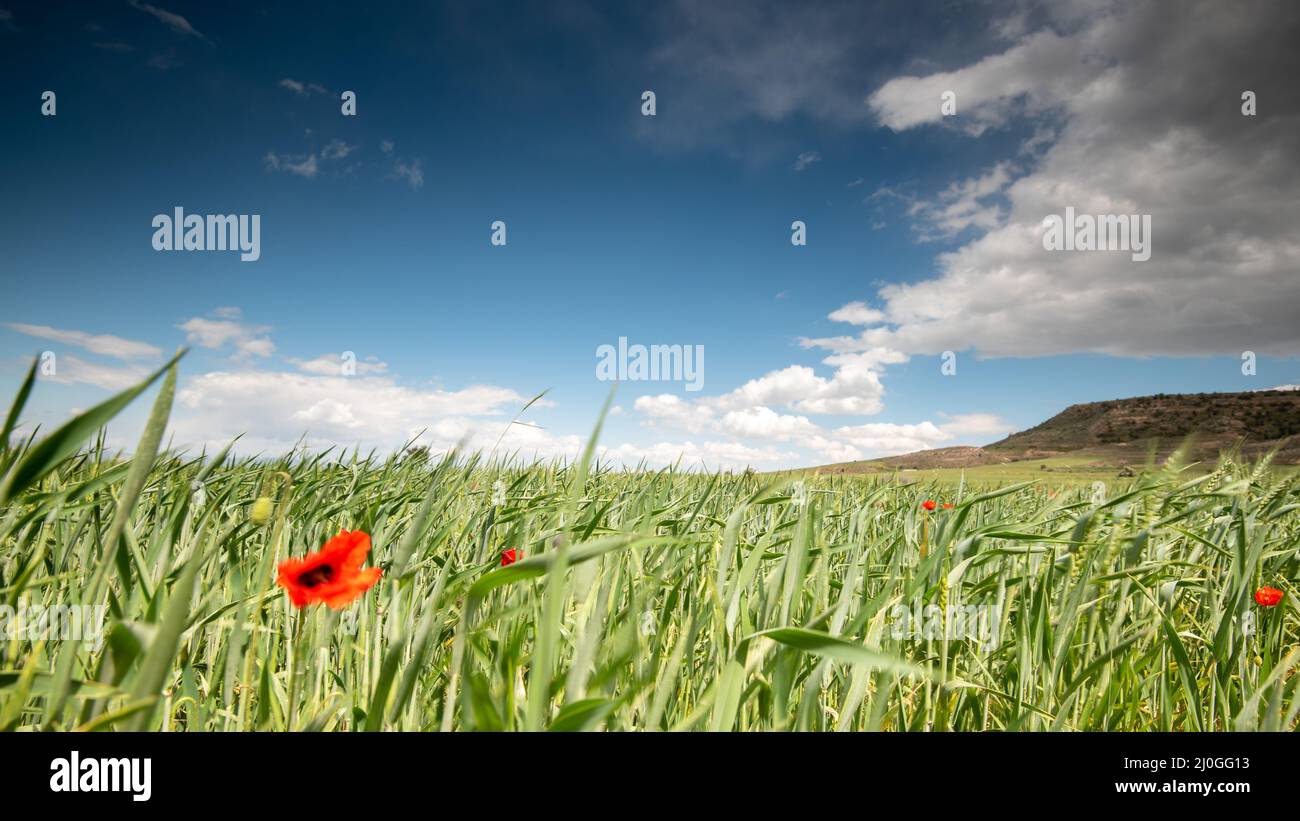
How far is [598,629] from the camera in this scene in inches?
30.0

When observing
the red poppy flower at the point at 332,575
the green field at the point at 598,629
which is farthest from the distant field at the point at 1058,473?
the red poppy flower at the point at 332,575

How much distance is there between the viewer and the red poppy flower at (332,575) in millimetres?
971

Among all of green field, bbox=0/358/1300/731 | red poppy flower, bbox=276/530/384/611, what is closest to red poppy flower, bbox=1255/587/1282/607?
green field, bbox=0/358/1300/731

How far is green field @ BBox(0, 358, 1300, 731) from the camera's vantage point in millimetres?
760

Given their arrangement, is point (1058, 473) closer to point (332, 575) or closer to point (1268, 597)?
point (1268, 597)

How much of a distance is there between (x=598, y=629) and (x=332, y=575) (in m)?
0.61

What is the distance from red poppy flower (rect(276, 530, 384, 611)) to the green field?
0.07 m

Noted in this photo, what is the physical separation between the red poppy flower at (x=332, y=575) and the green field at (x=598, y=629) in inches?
2.9

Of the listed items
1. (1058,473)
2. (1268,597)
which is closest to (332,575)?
(1268,597)

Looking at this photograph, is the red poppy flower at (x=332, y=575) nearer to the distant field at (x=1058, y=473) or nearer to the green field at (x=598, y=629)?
the green field at (x=598, y=629)
